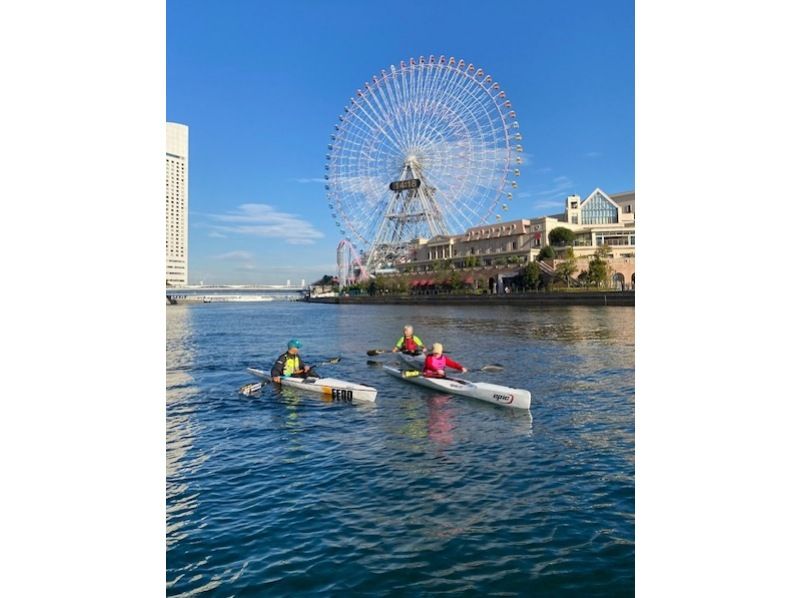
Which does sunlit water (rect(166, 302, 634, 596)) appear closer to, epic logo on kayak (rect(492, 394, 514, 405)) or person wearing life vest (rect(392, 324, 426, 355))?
epic logo on kayak (rect(492, 394, 514, 405))

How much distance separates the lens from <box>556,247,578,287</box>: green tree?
7312 centimetres

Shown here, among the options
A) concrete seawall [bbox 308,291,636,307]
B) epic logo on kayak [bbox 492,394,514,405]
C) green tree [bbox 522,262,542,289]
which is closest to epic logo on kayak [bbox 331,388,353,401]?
epic logo on kayak [bbox 492,394,514,405]

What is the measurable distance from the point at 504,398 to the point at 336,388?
506 centimetres

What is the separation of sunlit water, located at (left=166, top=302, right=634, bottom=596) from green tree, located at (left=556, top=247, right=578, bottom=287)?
56.3 metres

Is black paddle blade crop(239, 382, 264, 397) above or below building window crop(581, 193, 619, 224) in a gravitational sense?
below

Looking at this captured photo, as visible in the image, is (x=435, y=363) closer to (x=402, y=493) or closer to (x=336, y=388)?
(x=336, y=388)

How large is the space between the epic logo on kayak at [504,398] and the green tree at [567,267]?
60713 mm

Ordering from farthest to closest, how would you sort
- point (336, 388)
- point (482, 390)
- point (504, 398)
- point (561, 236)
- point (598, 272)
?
point (561, 236) → point (598, 272) → point (336, 388) → point (482, 390) → point (504, 398)

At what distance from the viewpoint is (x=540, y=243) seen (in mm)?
87750

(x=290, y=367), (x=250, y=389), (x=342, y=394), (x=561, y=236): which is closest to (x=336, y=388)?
(x=342, y=394)

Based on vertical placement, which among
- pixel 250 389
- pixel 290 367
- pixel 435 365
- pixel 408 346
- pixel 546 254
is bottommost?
pixel 250 389
